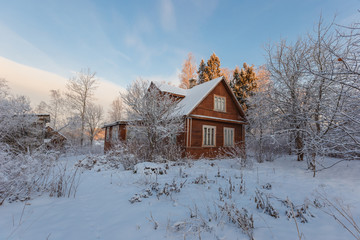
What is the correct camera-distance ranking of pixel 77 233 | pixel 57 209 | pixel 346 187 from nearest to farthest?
pixel 77 233 < pixel 57 209 < pixel 346 187

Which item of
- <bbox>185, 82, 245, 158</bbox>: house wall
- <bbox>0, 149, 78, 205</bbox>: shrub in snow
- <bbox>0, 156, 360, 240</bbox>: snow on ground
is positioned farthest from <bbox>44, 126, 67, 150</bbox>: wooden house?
<bbox>0, 156, 360, 240</bbox>: snow on ground

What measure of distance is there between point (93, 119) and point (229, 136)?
919 inches

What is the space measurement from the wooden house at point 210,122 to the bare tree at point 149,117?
53.6 inches

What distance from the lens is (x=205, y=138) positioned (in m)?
12.6

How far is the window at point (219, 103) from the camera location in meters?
13.6

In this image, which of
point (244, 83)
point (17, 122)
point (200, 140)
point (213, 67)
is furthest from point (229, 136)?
point (17, 122)

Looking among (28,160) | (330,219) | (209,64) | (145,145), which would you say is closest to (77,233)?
(28,160)

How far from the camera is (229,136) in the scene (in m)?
14.1

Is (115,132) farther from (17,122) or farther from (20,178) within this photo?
(20,178)

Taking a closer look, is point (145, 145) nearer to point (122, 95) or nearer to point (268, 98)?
point (122, 95)

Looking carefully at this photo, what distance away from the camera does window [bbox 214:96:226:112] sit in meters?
13.6

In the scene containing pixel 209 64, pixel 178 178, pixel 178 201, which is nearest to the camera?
pixel 178 201

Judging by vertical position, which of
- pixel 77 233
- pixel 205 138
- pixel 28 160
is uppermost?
pixel 205 138

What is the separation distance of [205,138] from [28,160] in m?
10.2
